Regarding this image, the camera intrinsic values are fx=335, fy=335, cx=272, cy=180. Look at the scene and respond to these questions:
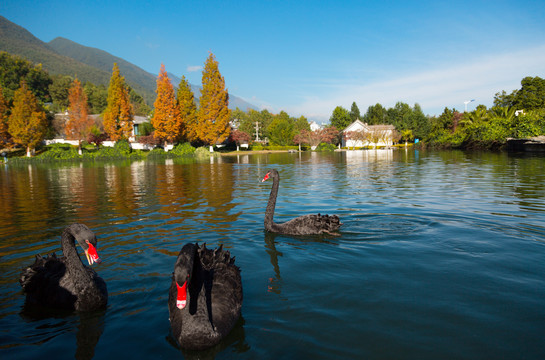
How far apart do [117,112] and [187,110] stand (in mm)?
11444

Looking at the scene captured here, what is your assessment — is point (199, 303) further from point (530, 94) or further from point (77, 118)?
point (530, 94)

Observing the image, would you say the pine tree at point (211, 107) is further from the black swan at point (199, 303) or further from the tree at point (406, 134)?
the black swan at point (199, 303)

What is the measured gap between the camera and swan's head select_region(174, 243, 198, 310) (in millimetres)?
2914

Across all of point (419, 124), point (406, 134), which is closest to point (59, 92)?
point (406, 134)

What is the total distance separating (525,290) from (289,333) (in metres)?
3.29

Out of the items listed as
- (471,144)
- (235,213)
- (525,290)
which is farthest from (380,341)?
(471,144)

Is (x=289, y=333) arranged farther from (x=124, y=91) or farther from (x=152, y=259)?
(x=124, y=91)

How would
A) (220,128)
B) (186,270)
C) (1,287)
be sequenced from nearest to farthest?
(186,270) < (1,287) < (220,128)

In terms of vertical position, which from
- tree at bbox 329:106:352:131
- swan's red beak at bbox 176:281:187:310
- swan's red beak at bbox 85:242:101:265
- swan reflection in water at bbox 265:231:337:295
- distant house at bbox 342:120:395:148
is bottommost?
swan reflection in water at bbox 265:231:337:295

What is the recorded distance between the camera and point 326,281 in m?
5.02

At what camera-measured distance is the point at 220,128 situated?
55969 millimetres

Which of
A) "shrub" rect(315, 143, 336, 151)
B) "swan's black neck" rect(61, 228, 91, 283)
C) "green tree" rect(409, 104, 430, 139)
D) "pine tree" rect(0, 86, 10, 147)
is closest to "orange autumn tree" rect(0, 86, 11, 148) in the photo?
"pine tree" rect(0, 86, 10, 147)

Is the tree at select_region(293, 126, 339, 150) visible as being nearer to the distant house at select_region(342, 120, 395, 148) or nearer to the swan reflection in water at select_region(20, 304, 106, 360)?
the distant house at select_region(342, 120, 395, 148)

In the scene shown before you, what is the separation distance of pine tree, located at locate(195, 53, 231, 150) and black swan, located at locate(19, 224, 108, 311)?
5188 cm
